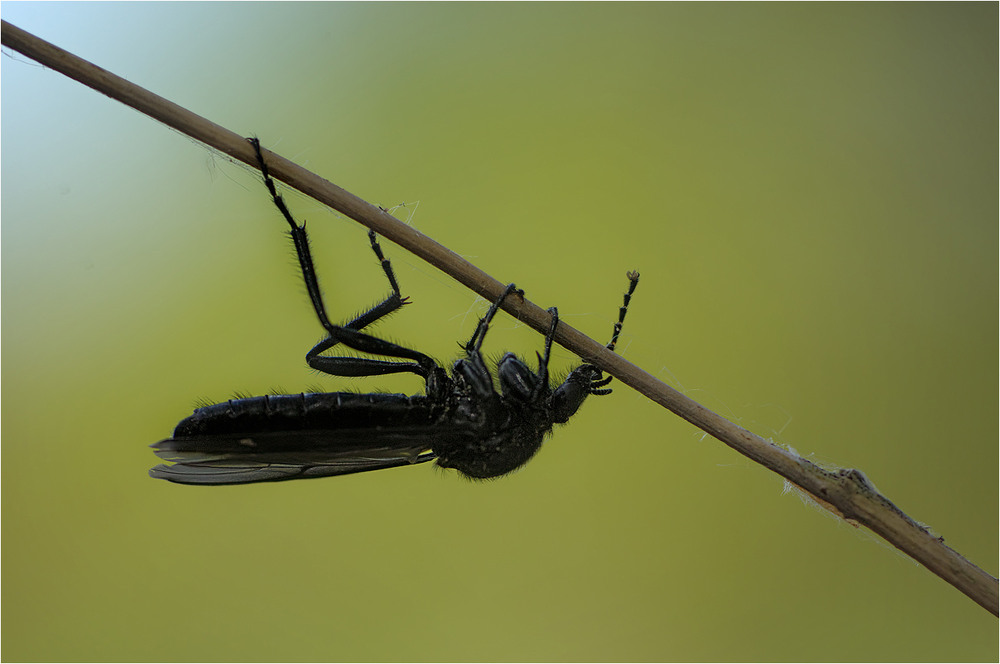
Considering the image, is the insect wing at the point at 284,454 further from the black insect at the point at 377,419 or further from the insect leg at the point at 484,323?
the insect leg at the point at 484,323

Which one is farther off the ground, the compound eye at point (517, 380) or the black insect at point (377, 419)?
the compound eye at point (517, 380)

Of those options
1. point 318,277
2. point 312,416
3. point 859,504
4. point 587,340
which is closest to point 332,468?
point 312,416

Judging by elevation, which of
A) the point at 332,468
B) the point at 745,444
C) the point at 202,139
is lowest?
the point at 332,468

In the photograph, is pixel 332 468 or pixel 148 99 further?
pixel 332 468

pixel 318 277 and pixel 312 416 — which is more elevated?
pixel 318 277

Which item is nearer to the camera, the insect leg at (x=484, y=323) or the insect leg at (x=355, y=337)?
the insect leg at (x=484, y=323)

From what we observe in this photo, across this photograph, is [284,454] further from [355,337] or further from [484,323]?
[484,323]

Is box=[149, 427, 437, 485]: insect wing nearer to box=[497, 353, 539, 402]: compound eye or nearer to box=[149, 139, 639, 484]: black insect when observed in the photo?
box=[149, 139, 639, 484]: black insect

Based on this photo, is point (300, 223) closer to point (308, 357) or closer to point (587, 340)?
point (308, 357)

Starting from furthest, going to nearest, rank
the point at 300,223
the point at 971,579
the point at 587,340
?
the point at 300,223
the point at 587,340
the point at 971,579

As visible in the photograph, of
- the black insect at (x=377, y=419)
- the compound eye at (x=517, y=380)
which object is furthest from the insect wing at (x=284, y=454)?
the compound eye at (x=517, y=380)
